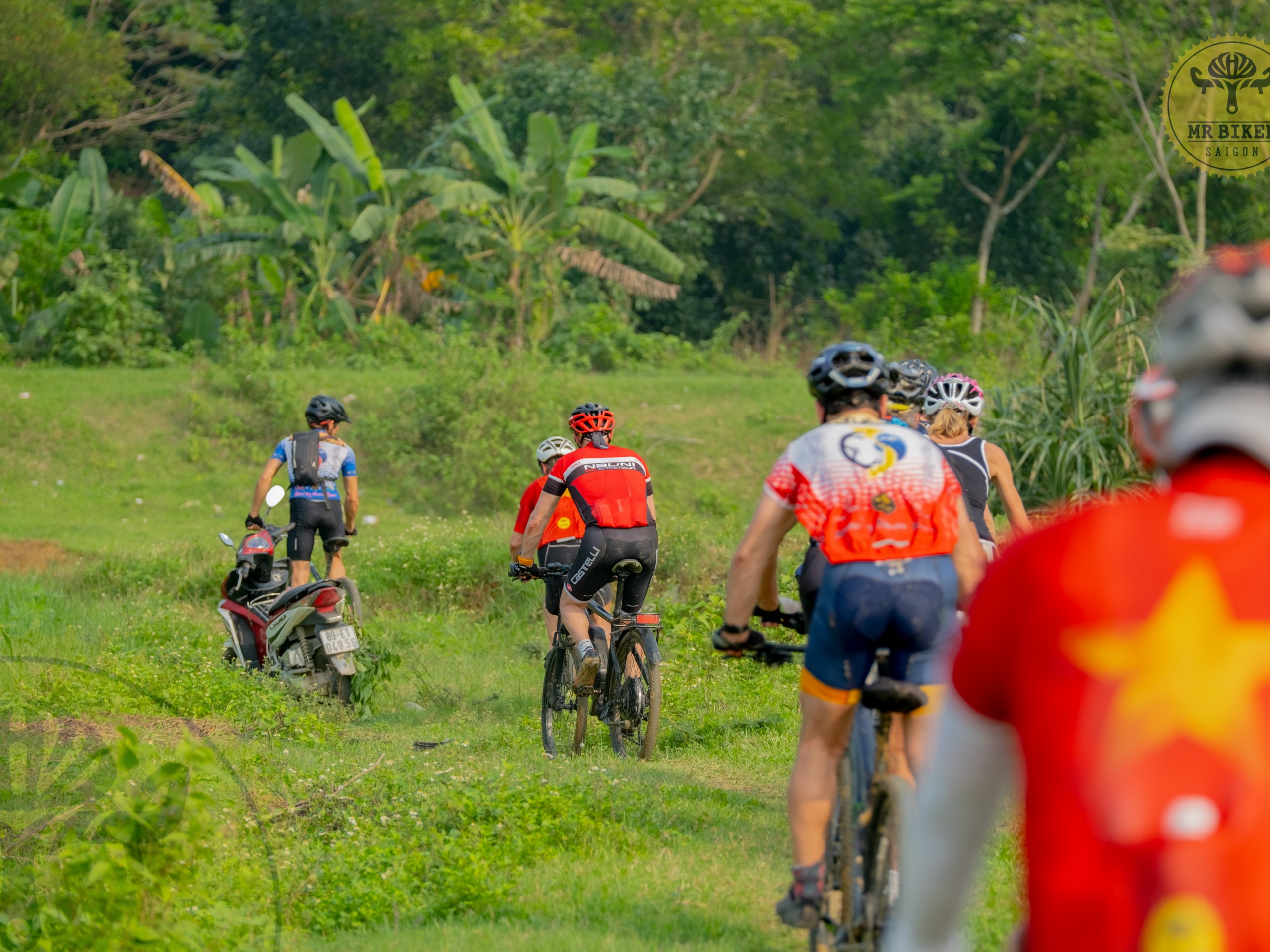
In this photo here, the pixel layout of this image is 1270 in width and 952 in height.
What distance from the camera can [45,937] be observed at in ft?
15.9

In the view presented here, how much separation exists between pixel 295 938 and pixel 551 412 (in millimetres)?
13806

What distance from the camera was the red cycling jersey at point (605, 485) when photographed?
854cm

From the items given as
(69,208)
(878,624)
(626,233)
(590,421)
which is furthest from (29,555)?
(878,624)

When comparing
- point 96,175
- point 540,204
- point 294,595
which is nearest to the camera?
point 294,595

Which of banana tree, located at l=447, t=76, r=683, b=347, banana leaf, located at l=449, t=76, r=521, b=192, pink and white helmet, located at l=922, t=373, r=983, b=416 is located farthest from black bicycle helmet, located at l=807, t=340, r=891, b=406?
banana leaf, located at l=449, t=76, r=521, b=192

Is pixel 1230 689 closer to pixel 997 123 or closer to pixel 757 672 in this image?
pixel 757 672

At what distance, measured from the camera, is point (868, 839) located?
4574mm

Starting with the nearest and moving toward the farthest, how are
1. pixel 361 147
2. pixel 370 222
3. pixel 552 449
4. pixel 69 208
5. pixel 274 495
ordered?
pixel 552 449 → pixel 274 495 → pixel 370 222 → pixel 361 147 → pixel 69 208

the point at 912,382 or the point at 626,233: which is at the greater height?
the point at 626,233

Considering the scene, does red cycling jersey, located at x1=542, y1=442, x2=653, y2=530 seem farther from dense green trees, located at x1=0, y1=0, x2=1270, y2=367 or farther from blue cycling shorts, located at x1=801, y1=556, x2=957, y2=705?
dense green trees, located at x1=0, y1=0, x2=1270, y2=367

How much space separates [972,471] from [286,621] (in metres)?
5.04

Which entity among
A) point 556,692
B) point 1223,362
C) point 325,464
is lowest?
point 556,692

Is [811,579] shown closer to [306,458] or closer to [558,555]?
[558,555]

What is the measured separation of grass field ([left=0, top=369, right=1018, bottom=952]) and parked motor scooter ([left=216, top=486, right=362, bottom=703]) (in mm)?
287
